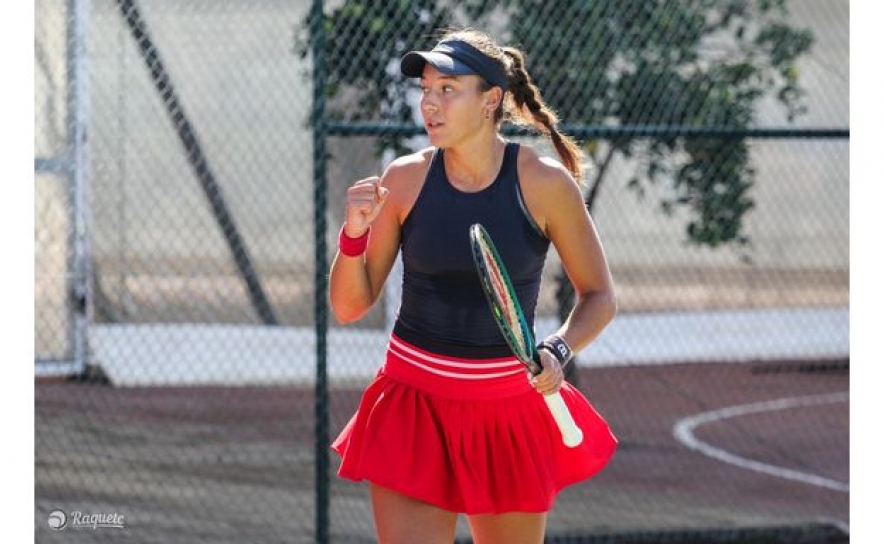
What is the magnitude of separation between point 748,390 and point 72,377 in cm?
541

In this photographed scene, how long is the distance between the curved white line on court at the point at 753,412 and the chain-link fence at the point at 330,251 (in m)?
0.03

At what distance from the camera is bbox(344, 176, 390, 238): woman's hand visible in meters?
3.81

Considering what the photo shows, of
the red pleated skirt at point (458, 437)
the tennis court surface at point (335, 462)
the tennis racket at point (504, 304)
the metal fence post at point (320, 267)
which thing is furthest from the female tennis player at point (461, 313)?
the tennis court surface at point (335, 462)

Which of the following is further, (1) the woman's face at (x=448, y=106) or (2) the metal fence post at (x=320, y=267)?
(2) the metal fence post at (x=320, y=267)

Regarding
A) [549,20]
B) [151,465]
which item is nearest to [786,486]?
[549,20]

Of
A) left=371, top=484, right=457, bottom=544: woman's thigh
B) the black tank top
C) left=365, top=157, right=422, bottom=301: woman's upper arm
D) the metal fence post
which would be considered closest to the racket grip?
the black tank top

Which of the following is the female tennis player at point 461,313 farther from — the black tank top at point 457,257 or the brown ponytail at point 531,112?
the brown ponytail at point 531,112

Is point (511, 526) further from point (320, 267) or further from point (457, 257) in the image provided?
point (320, 267)

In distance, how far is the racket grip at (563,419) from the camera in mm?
3829

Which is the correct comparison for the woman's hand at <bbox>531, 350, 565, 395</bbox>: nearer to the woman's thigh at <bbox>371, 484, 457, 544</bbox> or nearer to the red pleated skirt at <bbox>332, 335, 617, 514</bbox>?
the red pleated skirt at <bbox>332, 335, 617, 514</bbox>

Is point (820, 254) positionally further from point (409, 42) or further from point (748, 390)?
point (409, 42)

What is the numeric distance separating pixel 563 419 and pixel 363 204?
0.72m

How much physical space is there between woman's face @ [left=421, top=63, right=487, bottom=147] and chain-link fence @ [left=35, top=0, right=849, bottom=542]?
2.34 m

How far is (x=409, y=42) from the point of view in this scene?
292 inches
